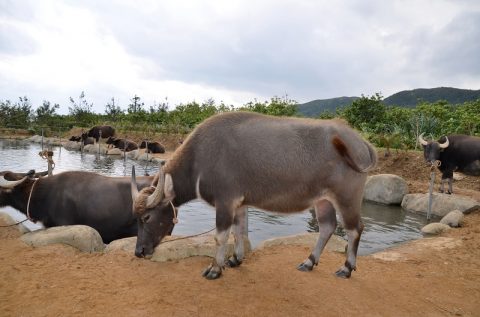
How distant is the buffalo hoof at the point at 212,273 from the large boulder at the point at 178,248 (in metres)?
0.71

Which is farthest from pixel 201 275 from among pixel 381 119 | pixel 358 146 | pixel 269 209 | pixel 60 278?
pixel 381 119

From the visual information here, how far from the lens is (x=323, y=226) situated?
530cm

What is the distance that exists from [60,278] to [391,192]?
1156 cm

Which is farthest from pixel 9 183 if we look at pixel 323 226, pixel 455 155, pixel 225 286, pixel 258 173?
pixel 455 155

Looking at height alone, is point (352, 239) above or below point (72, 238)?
above

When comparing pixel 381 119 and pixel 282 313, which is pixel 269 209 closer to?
pixel 282 313

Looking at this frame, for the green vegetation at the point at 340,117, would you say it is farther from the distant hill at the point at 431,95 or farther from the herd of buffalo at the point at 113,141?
the distant hill at the point at 431,95

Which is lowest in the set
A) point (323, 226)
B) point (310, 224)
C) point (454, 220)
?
point (310, 224)

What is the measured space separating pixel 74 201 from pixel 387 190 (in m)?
10.7

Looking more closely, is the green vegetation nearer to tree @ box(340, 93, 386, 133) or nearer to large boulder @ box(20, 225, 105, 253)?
tree @ box(340, 93, 386, 133)

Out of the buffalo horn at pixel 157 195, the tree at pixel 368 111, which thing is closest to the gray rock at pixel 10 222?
the buffalo horn at pixel 157 195

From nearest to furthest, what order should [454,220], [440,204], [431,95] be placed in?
1. [454,220]
2. [440,204]
3. [431,95]

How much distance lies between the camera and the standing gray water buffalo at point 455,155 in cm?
1281

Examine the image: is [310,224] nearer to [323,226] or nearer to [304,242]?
[304,242]
